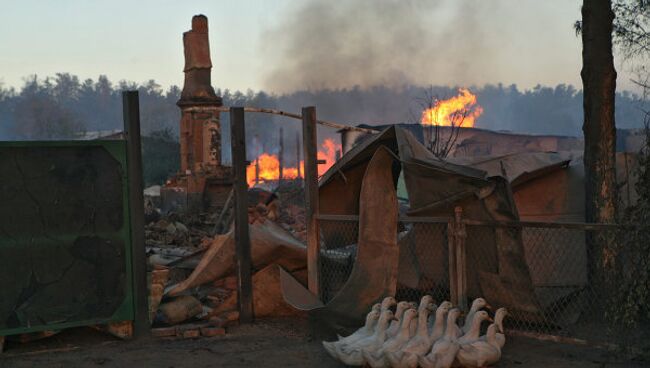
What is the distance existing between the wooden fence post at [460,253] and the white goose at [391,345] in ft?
3.88

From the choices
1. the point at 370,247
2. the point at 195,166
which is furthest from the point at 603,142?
the point at 195,166

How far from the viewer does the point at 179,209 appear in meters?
25.8

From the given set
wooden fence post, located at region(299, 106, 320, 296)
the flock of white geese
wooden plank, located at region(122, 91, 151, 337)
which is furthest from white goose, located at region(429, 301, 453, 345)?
wooden plank, located at region(122, 91, 151, 337)

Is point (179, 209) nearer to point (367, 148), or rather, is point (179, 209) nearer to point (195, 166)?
point (195, 166)

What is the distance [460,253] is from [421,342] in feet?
4.56

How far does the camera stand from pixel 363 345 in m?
6.48

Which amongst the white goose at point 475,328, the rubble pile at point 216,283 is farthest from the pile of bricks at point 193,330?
the white goose at point 475,328

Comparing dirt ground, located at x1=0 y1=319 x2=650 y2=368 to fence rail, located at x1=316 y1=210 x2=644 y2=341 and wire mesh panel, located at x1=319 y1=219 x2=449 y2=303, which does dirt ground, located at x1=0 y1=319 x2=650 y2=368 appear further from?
wire mesh panel, located at x1=319 y1=219 x2=449 y2=303

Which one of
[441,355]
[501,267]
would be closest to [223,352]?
[441,355]

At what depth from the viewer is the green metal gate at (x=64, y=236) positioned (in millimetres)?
7500

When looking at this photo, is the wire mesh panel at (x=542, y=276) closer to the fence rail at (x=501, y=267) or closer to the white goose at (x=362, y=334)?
the fence rail at (x=501, y=267)

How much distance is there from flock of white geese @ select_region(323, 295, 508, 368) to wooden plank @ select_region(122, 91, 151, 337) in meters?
2.45

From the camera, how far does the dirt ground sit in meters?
6.86

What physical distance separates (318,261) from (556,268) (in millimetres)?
2912
